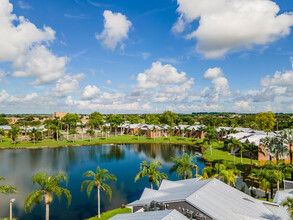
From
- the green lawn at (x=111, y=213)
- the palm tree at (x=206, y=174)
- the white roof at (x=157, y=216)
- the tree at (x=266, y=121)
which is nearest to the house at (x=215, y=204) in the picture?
the white roof at (x=157, y=216)

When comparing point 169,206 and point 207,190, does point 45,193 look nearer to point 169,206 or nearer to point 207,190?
point 169,206

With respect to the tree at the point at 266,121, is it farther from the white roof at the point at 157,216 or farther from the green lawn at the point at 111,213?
the white roof at the point at 157,216

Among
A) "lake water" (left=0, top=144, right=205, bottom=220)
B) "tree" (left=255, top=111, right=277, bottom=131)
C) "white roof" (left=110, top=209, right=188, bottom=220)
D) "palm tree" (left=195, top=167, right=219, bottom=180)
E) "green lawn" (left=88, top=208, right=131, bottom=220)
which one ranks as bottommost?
"lake water" (left=0, top=144, right=205, bottom=220)

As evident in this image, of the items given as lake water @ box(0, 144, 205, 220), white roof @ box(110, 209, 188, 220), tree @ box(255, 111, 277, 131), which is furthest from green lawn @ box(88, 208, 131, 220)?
tree @ box(255, 111, 277, 131)

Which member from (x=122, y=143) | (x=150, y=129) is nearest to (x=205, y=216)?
(x=122, y=143)

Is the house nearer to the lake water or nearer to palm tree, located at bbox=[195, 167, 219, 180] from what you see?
palm tree, located at bbox=[195, 167, 219, 180]
